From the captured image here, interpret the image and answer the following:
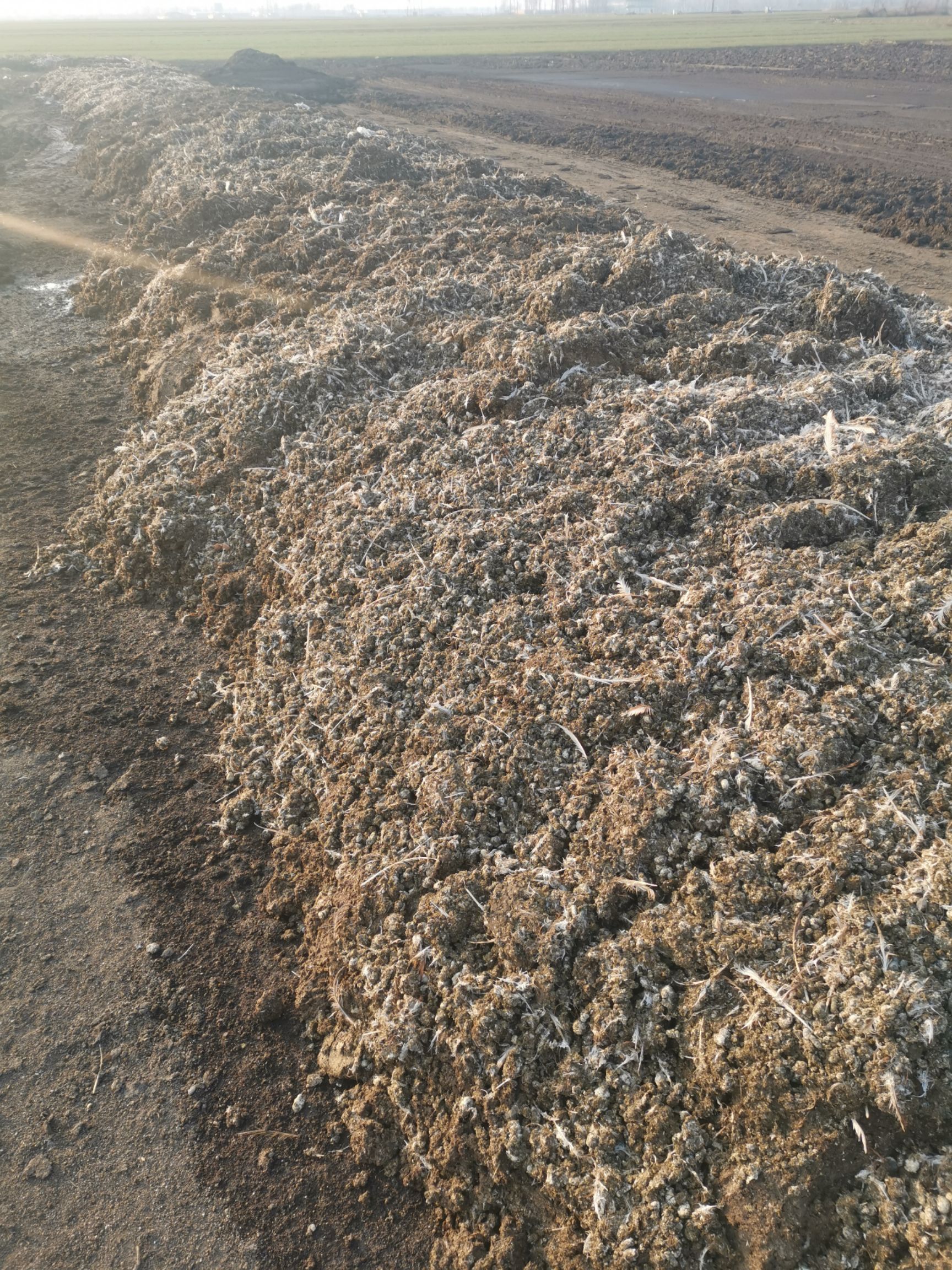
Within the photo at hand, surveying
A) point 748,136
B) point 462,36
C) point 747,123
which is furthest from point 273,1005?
point 462,36

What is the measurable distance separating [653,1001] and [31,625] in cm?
525

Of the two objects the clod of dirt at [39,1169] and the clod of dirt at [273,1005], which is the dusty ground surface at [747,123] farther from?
the clod of dirt at [39,1169]

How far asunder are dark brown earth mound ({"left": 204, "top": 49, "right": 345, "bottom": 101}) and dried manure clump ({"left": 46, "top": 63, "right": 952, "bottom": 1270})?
78.4 feet

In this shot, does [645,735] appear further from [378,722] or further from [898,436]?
[898,436]

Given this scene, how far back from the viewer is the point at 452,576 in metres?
4.64

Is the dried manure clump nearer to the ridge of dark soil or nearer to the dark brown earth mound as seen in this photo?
the ridge of dark soil

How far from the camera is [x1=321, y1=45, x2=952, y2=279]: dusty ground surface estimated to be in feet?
44.4

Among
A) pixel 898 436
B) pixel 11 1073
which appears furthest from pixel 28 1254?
pixel 898 436

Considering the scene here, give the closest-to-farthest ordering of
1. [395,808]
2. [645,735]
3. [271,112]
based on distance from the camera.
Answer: [645,735]
[395,808]
[271,112]

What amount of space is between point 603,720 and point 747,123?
77.5 ft

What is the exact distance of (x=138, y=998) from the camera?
3678mm

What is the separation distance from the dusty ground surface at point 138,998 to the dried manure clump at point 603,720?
0.80 feet

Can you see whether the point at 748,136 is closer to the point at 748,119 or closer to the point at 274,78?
the point at 748,119

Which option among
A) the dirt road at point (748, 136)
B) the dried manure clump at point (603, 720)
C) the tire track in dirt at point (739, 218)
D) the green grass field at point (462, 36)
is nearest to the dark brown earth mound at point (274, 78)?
the dirt road at point (748, 136)
